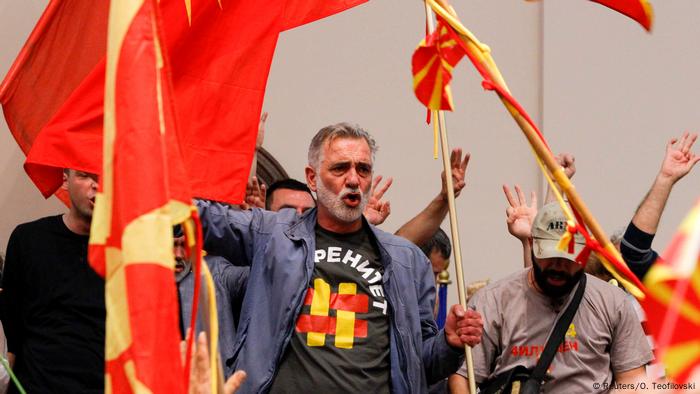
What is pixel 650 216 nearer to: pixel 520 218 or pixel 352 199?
→ pixel 520 218

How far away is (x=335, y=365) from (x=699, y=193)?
309 cm

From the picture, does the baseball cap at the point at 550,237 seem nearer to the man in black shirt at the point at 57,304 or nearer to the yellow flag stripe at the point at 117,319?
the man in black shirt at the point at 57,304

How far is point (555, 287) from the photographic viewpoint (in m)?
3.99

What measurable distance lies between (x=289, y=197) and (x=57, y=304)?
3.62 feet

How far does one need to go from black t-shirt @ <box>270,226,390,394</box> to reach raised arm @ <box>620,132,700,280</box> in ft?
2.74

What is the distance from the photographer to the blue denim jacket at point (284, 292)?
3453mm

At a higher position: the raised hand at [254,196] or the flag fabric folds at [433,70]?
the flag fabric folds at [433,70]

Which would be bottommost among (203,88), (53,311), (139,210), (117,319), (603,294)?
(53,311)

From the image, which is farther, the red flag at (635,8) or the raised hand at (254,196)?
the raised hand at (254,196)

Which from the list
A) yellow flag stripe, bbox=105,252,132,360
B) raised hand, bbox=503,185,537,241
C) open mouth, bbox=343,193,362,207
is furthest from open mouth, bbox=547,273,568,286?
yellow flag stripe, bbox=105,252,132,360

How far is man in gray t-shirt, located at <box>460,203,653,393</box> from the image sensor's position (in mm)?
3932

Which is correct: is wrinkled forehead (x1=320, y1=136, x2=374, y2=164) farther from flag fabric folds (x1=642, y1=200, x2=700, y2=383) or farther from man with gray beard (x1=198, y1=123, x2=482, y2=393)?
flag fabric folds (x1=642, y1=200, x2=700, y2=383)

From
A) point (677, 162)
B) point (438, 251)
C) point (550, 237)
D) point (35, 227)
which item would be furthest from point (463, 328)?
point (438, 251)

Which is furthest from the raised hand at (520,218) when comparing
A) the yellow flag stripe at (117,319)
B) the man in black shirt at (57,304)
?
the yellow flag stripe at (117,319)
